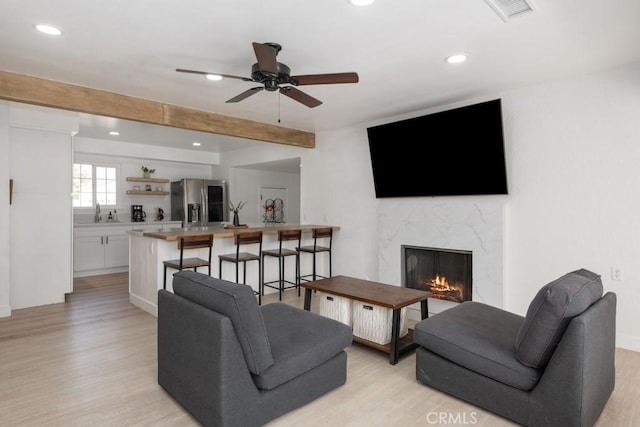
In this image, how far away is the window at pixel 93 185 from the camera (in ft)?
23.5

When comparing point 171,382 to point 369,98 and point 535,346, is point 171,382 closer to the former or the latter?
point 535,346

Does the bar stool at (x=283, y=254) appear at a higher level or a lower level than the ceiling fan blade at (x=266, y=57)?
lower

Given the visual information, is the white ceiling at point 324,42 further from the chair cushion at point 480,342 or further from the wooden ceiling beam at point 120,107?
the chair cushion at point 480,342

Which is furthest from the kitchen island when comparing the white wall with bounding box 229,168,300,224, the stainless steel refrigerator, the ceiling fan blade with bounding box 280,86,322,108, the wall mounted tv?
the white wall with bounding box 229,168,300,224

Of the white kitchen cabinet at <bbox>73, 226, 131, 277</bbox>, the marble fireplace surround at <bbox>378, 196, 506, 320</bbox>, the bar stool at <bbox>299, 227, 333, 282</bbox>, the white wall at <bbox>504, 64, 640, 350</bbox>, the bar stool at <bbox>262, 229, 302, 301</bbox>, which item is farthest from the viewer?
the white kitchen cabinet at <bbox>73, 226, 131, 277</bbox>

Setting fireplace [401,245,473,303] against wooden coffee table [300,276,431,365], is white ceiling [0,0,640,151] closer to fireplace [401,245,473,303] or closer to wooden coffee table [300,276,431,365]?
fireplace [401,245,473,303]

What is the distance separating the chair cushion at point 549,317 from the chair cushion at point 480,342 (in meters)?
0.09

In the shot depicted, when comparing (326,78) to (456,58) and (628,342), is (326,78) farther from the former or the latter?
(628,342)

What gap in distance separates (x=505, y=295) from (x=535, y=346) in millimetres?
2037

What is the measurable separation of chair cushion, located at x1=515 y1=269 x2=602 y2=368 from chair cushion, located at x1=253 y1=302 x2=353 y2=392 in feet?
3.70

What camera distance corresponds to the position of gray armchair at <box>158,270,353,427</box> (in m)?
2.03

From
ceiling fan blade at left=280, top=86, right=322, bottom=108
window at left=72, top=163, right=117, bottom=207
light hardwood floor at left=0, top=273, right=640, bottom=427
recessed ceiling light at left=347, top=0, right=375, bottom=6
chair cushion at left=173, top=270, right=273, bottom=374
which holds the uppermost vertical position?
recessed ceiling light at left=347, top=0, right=375, bottom=6

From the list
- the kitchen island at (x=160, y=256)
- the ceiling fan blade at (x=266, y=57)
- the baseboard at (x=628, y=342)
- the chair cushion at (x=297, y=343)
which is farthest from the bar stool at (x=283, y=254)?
the baseboard at (x=628, y=342)

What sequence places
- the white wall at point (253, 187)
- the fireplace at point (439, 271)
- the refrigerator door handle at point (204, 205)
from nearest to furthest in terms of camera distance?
the fireplace at point (439, 271), the refrigerator door handle at point (204, 205), the white wall at point (253, 187)
